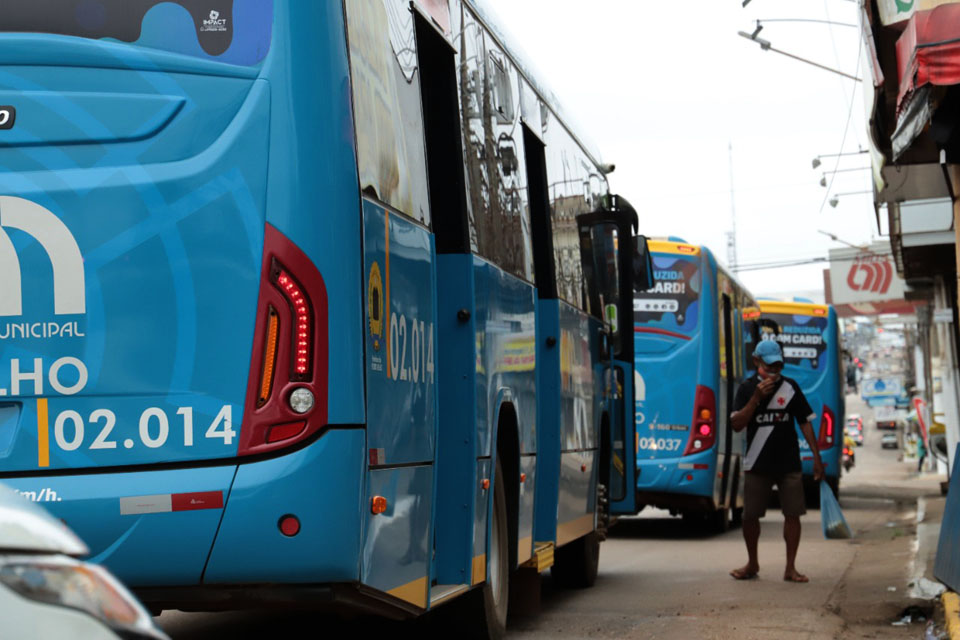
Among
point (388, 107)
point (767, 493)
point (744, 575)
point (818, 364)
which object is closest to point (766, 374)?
point (767, 493)

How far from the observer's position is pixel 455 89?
7.19m

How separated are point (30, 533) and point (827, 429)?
23.4 meters

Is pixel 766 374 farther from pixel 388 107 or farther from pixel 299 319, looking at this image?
pixel 299 319

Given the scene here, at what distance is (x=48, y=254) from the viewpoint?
527 centimetres

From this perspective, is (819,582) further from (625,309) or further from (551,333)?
(551,333)

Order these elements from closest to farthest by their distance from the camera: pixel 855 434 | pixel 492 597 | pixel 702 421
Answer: pixel 492 597 → pixel 702 421 → pixel 855 434

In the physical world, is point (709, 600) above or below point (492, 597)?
below

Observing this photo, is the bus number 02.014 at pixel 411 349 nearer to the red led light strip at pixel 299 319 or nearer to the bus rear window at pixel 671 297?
the red led light strip at pixel 299 319

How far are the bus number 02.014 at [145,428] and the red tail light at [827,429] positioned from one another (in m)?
20.9

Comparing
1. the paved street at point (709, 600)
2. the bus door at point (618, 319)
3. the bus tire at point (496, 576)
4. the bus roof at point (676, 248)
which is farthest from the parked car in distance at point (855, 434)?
the bus tire at point (496, 576)

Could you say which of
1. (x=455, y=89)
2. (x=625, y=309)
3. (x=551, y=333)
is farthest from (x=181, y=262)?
(x=625, y=309)

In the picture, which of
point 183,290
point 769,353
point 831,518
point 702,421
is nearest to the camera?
point 183,290

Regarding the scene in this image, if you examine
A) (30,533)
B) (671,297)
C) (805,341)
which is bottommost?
(30,533)

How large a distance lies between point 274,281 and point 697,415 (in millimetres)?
12385
